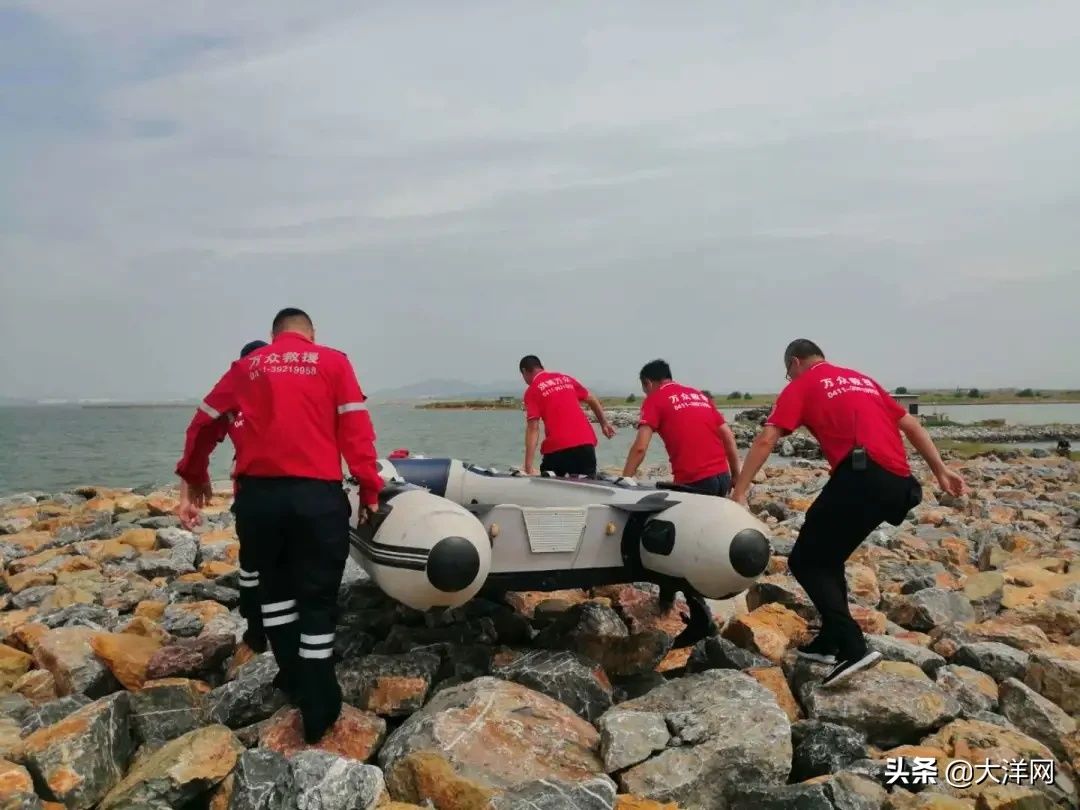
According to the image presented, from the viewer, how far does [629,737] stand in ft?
11.5

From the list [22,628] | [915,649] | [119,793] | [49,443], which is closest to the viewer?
[119,793]

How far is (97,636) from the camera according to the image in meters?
4.68

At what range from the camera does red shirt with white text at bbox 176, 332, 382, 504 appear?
367 centimetres

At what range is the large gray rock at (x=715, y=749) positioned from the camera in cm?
333

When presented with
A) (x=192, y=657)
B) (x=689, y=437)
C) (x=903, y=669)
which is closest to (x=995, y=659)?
(x=903, y=669)

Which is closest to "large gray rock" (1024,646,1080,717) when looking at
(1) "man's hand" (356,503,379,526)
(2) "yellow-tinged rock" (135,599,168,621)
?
(1) "man's hand" (356,503,379,526)

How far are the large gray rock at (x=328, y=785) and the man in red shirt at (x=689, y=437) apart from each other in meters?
3.07

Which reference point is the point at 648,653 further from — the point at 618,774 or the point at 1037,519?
the point at 1037,519

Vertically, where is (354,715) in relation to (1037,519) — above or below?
above

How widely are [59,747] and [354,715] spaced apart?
→ 3.84 feet

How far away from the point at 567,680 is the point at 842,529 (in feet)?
5.11

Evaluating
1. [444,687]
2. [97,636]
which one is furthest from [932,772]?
[97,636]

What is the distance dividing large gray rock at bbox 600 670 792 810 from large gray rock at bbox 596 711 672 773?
0.07 ft

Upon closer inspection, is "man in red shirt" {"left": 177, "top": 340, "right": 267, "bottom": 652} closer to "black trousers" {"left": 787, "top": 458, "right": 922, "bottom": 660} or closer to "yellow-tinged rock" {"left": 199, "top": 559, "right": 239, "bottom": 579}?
"yellow-tinged rock" {"left": 199, "top": 559, "right": 239, "bottom": 579}
